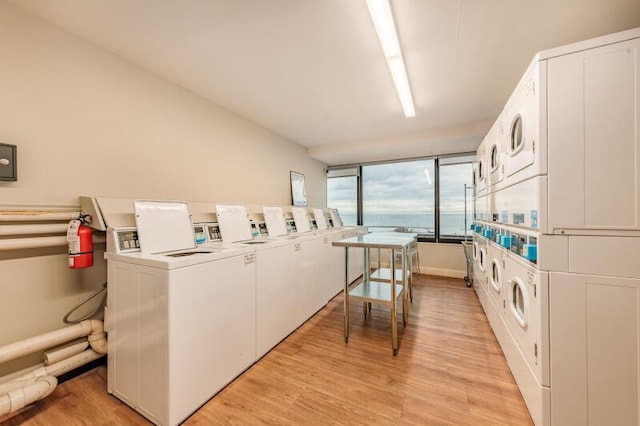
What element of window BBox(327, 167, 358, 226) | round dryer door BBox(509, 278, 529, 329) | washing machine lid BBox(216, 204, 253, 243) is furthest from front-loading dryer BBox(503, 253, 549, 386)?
window BBox(327, 167, 358, 226)

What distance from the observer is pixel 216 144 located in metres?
3.03

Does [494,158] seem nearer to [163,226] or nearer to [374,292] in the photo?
[374,292]

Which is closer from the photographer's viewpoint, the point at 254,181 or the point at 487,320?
the point at 487,320

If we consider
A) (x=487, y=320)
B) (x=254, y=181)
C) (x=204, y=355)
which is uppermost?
(x=254, y=181)

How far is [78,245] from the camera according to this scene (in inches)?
68.0

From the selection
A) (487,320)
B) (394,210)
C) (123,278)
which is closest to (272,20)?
→ (123,278)

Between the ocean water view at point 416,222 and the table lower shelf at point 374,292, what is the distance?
2.69 m

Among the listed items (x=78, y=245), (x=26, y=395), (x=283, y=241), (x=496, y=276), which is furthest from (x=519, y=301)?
(x=26, y=395)

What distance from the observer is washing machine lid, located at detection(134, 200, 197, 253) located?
1.88m

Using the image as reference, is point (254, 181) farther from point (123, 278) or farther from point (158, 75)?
point (123, 278)

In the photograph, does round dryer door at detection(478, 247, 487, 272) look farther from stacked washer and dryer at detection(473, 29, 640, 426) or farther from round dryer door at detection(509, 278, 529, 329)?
stacked washer and dryer at detection(473, 29, 640, 426)

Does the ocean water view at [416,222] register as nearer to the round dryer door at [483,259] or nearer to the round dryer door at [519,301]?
the round dryer door at [483,259]

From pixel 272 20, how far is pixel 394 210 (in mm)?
4480

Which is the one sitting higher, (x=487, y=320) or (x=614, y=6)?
(x=614, y=6)
